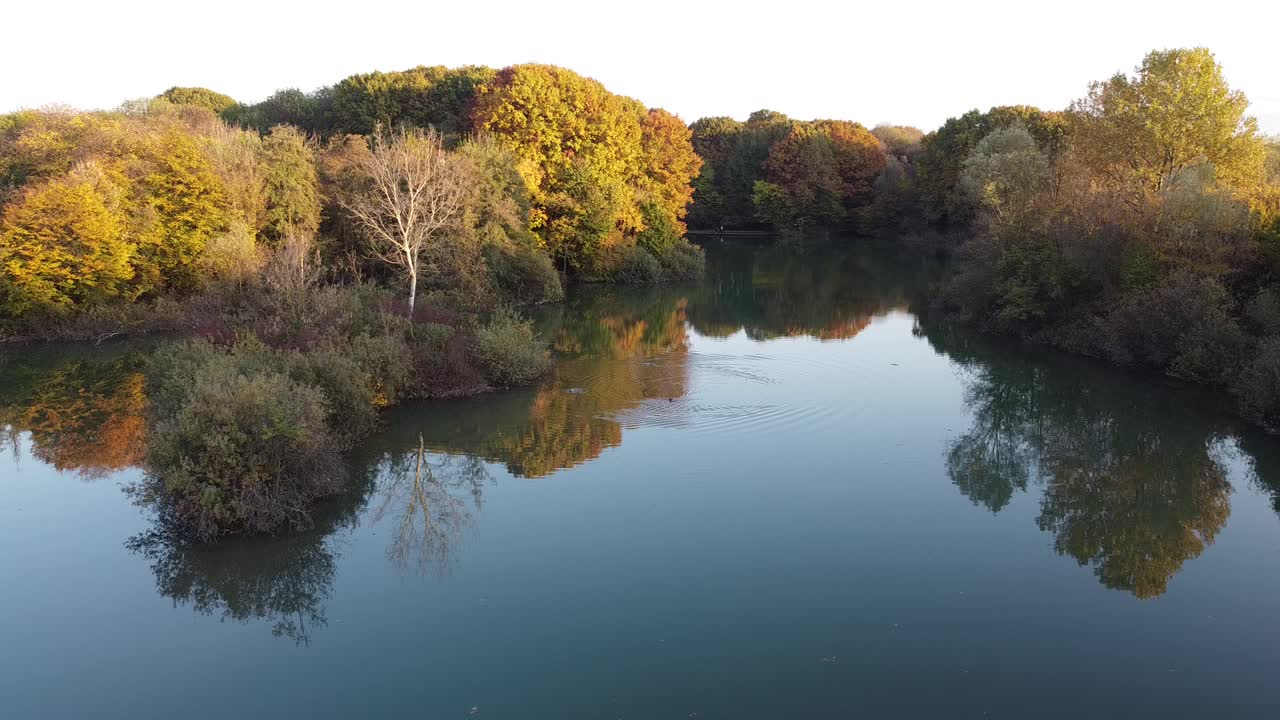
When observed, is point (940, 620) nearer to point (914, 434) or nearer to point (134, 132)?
point (914, 434)

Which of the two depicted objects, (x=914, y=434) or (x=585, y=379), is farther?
(x=585, y=379)

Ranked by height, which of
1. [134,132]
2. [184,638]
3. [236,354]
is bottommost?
[184,638]

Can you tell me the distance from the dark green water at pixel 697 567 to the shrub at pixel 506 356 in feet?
1.84

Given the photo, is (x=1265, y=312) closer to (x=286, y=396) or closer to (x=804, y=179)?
(x=286, y=396)

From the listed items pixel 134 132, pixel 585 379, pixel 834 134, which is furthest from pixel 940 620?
pixel 834 134

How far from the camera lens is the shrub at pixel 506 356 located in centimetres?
2297

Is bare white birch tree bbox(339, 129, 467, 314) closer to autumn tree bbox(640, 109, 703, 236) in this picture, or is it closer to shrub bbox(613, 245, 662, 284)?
shrub bbox(613, 245, 662, 284)

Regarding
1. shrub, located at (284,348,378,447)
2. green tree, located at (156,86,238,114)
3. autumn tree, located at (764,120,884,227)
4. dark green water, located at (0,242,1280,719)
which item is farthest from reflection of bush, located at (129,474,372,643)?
autumn tree, located at (764,120,884,227)

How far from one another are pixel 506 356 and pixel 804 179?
66.4 m

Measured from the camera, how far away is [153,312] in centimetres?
3175

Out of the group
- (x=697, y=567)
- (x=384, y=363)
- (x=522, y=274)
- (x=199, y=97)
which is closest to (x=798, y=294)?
(x=522, y=274)

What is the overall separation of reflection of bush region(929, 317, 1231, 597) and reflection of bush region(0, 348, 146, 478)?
18.0 m

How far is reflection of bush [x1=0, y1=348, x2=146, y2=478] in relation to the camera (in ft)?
59.7

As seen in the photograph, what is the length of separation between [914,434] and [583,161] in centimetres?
2881
